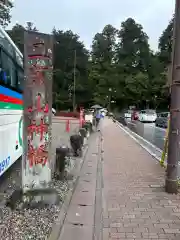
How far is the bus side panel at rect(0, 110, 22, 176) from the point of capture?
20.7 feet

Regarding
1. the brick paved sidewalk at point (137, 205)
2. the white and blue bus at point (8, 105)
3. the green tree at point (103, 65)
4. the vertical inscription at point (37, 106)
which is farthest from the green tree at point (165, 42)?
the vertical inscription at point (37, 106)

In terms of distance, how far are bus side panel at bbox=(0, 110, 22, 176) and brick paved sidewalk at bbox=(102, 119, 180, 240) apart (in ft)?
7.31

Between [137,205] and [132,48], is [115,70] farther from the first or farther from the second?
[137,205]

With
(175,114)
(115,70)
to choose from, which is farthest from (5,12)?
(115,70)

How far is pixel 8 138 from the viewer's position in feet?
22.9

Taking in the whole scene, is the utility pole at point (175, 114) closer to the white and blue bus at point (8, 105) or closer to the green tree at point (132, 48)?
the white and blue bus at point (8, 105)

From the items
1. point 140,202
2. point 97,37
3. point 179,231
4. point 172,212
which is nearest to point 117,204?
point 140,202

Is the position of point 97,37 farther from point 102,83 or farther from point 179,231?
point 179,231

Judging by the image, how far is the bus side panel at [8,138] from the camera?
20.7ft

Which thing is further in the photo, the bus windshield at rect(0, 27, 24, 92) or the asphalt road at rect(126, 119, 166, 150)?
the asphalt road at rect(126, 119, 166, 150)

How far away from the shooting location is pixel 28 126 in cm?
491

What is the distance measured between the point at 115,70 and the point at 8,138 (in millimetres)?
76718

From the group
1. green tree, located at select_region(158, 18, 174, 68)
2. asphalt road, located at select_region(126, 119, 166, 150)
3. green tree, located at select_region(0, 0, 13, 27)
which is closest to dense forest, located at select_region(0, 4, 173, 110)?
green tree, located at select_region(158, 18, 174, 68)

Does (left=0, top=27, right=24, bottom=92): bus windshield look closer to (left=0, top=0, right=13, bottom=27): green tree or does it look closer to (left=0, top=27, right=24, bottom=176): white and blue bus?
(left=0, top=27, right=24, bottom=176): white and blue bus
